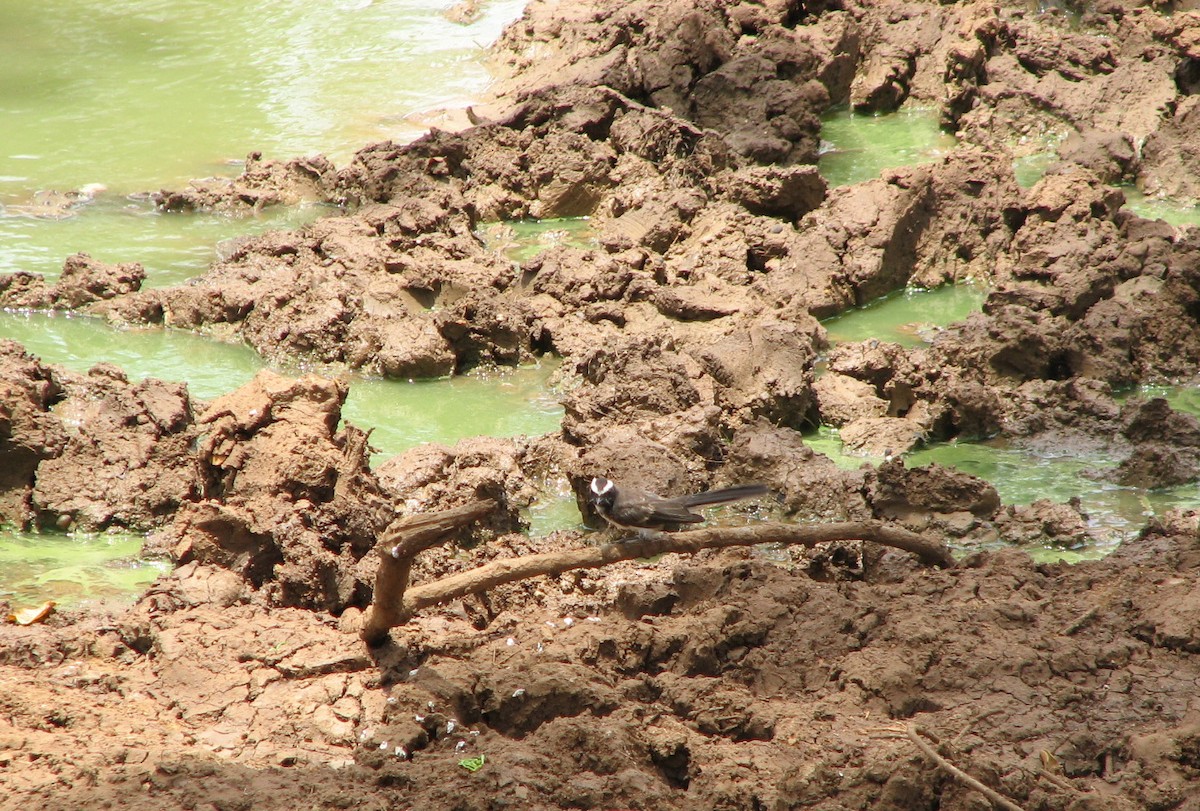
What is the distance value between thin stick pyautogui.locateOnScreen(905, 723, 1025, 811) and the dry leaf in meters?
3.48

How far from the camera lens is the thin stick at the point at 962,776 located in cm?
351

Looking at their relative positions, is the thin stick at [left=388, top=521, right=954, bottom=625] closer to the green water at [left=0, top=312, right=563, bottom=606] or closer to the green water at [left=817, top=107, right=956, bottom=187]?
the green water at [left=0, top=312, right=563, bottom=606]

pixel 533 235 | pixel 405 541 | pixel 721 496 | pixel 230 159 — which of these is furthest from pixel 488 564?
pixel 230 159

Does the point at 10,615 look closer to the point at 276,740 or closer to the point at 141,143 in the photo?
the point at 276,740

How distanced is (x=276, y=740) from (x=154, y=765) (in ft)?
1.40

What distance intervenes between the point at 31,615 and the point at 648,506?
2.59 metres

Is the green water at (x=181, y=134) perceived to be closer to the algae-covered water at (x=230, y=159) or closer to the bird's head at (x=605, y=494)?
the algae-covered water at (x=230, y=159)

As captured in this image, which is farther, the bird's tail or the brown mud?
the bird's tail

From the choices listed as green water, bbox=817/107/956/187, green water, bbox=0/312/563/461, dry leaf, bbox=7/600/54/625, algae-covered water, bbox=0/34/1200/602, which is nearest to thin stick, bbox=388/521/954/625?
dry leaf, bbox=7/600/54/625

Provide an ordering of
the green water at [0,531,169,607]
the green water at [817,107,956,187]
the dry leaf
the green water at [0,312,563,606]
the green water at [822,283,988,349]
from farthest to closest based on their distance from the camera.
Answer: the green water at [817,107,956,187], the green water at [822,283,988,349], the green water at [0,312,563,606], the green water at [0,531,169,607], the dry leaf

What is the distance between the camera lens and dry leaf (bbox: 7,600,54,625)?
5016 millimetres

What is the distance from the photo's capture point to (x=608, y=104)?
10789 mm

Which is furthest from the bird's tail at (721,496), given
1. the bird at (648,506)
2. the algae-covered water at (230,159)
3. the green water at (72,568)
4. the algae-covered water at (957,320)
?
the green water at (72,568)

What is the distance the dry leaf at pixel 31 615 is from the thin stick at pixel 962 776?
3479mm
